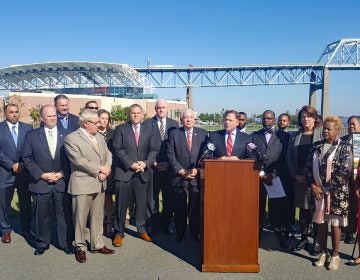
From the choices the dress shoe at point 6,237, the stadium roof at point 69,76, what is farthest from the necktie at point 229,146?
the stadium roof at point 69,76

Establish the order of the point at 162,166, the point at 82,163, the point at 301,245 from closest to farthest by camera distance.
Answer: the point at 82,163
the point at 301,245
the point at 162,166

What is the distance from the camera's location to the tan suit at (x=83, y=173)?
4855 millimetres

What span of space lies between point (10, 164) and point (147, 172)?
2.02 m

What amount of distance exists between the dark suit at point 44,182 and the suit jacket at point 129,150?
29.9 inches

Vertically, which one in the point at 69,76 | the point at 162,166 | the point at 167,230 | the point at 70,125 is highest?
the point at 69,76

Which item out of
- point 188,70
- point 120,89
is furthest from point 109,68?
point 188,70

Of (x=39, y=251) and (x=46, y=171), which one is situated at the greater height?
(x=46, y=171)

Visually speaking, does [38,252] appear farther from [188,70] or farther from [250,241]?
[188,70]

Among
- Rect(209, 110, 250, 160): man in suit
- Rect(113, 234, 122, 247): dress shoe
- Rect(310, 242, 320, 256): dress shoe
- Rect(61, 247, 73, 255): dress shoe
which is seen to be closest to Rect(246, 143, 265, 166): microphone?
Rect(209, 110, 250, 160): man in suit

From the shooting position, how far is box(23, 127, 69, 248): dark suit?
520 centimetres

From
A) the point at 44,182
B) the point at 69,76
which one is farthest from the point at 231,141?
the point at 69,76

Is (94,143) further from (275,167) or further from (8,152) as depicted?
(275,167)

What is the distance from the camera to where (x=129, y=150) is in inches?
224

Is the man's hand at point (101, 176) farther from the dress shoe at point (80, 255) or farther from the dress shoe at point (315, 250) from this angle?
the dress shoe at point (315, 250)
